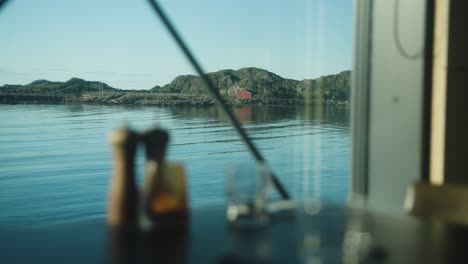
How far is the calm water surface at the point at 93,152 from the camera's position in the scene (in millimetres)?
13625

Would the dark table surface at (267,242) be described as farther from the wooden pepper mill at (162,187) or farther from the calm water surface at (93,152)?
the calm water surface at (93,152)

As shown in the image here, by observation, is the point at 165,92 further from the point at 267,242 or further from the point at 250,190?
the point at 267,242

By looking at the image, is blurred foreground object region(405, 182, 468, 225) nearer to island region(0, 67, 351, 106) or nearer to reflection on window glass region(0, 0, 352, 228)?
reflection on window glass region(0, 0, 352, 228)

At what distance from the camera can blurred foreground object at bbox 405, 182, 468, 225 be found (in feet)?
4.05

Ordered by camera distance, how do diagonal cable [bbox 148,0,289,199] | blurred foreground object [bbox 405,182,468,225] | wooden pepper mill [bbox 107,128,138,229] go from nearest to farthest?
wooden pepper mill [bbox 107,128,138,229], blurred foreground object [bbox 405,182,468,225], diagonal cable [bbox 148,0,289,199]

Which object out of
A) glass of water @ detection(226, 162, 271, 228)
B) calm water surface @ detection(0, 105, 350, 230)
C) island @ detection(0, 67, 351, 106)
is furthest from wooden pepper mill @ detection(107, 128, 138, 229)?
island @ detection(0, 67, 351, 106)

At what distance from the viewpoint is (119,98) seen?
25.6 metres

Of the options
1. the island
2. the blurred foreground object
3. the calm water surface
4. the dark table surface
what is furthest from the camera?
the island

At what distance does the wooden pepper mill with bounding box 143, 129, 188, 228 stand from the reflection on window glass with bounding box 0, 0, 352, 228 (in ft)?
30.2

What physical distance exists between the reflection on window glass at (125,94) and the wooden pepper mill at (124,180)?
9255mm

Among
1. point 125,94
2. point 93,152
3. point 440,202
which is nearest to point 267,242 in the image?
point 440,202

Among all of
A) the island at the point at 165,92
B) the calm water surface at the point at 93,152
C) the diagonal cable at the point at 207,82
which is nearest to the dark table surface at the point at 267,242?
the diagonal cable at the point at 207,82

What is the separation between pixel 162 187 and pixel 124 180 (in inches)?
2.4

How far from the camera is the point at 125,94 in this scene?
84.6 feet
